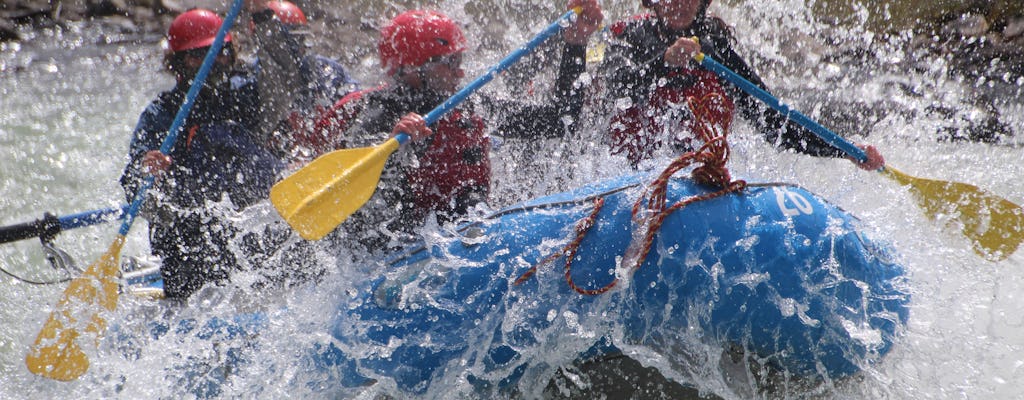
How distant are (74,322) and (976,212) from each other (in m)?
3.45

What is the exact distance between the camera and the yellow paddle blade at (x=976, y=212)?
2.55 metres

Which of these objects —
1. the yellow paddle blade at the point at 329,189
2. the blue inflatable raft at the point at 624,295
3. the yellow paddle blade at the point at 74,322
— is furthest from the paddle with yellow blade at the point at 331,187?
the yellow paddle blade at the point at 74,322

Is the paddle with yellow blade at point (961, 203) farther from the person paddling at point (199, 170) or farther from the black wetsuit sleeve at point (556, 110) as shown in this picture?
the person paddling at point (199, 170)

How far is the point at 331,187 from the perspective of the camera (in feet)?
8.36

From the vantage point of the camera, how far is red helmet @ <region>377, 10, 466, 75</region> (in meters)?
2.97

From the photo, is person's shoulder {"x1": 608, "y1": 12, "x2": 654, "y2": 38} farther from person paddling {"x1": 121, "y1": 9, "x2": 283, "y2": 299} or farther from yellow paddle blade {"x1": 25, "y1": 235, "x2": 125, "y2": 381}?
yellow paddle blade {"x1": 25, "y1": 235, "x2": 125, "y2": 381}

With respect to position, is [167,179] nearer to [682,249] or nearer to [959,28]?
[682,249]

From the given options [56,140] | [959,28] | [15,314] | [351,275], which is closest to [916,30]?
[959,28]

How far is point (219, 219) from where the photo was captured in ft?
10.3

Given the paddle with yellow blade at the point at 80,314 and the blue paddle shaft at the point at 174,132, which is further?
the blue paddle shaft at the point at 174,132

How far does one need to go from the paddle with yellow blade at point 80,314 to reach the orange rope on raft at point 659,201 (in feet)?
5.54

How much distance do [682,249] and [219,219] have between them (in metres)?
2.06

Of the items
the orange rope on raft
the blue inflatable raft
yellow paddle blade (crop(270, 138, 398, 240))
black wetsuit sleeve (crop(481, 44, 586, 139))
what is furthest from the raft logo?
yellow paddle blade (crop(270, 138, 398, 240))

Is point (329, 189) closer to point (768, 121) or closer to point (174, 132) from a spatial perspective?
point (174, 132)
